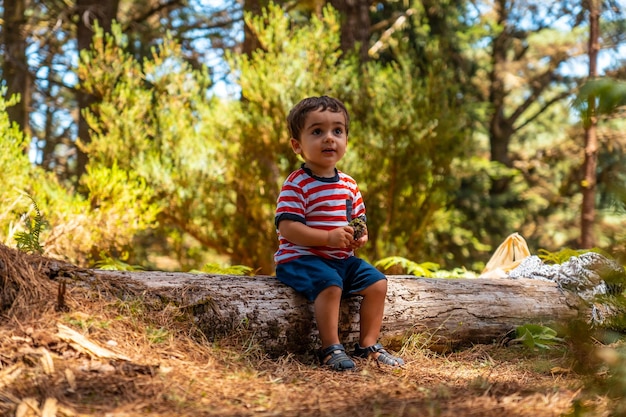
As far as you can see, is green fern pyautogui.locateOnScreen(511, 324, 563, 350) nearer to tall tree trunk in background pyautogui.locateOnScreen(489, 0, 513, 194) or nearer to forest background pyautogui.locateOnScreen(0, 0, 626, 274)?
forest background pyautogui.locateOnScreen(0, 0, 626, 274)

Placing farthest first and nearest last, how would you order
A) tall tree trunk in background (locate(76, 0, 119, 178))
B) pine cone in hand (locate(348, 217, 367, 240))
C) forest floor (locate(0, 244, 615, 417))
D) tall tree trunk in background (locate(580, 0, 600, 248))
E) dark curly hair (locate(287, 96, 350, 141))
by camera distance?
tall tree trunk in background (locate(76, 0, 119, 178))
tall tree trunk in background (locate(580, 0, 600, 248))
dark curly hair (locate(287, 96, 350, 141))
pine cone in hand (locate(348, 217, 367, 240))
forest floor (locate(0, 244, 615, 417))

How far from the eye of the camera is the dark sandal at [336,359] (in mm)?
3281

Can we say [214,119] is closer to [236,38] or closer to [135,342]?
[135,342]

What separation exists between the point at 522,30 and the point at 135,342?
15647mm

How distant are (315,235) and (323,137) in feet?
2.12

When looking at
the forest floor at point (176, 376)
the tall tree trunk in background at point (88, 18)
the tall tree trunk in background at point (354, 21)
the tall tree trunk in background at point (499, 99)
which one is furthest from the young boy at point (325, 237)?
the tall tree trunk in background at point (499, 99)

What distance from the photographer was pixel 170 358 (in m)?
2.88

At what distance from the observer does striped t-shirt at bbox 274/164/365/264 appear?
3637mm

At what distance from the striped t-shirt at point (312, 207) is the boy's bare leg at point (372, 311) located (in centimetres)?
31

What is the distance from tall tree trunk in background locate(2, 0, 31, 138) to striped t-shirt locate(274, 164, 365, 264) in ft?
27.0

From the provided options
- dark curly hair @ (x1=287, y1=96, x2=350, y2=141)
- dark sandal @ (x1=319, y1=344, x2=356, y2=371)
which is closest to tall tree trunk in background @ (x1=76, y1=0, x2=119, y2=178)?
dark curly hair @ (x1=287, y1=96, x2=350, y2=141)

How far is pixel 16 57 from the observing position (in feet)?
36.3

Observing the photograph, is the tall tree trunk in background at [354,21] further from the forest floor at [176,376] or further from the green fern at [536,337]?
the forest floor at [176,376]

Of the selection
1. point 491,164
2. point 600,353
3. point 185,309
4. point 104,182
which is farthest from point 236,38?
point 600,353
